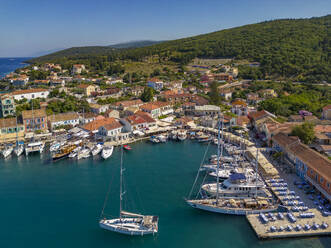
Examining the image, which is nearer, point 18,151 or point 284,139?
point 284,139

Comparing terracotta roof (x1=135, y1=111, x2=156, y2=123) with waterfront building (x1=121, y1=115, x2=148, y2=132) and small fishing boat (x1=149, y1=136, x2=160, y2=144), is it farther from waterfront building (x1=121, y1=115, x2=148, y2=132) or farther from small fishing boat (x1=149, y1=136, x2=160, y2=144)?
small fishing boat (x1=149, y1=136, x2=160, y2=144)

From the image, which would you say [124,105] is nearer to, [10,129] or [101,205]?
[10,129]

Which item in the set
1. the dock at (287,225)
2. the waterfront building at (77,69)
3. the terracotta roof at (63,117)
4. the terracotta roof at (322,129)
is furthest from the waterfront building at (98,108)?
the waterfront building at (77,69)

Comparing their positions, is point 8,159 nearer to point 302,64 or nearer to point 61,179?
point 61,179

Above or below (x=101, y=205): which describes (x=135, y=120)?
above

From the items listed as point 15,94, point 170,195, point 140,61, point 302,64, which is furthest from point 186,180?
point 140,61

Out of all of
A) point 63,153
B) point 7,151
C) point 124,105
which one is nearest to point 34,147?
point 7,151
